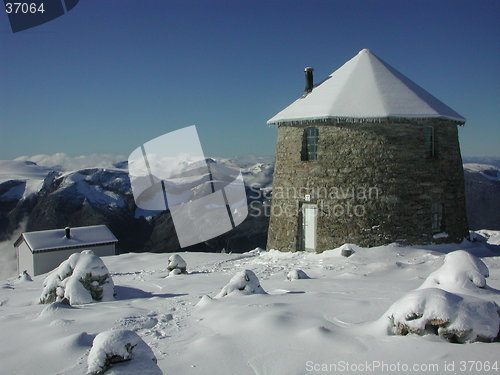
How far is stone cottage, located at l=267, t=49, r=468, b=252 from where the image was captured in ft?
44.9

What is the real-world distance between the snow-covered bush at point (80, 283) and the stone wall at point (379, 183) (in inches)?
297

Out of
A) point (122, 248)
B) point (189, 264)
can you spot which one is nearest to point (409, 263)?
point (189, 264)

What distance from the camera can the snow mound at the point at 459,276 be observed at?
5.80 meters

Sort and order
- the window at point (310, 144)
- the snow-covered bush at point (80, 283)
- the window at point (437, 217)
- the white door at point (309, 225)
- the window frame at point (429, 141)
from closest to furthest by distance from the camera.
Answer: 1. the snow-covered bush at point (80, 283)
2. the window at point (437, 217)
3. the window frame at point (429, 141)
4. the white door at point (309, 225)
5. the window at point (310, 144)

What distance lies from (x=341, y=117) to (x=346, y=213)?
10.4ft

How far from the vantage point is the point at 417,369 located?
393cm

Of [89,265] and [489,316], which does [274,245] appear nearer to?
Result: [89,265]

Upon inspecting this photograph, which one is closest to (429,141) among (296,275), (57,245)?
(296,275)

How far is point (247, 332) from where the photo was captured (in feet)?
17.3

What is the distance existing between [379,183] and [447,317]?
31.8 ft

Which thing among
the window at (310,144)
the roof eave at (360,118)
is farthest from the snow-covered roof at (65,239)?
the roof eave at (360,118)

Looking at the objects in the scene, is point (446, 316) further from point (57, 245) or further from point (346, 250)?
point (57, 245)

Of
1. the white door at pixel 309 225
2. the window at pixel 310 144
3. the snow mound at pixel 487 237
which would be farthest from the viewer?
the snow mound at pixel 487 237

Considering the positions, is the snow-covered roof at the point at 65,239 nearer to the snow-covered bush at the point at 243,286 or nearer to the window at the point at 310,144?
the window at the point at 310,144
